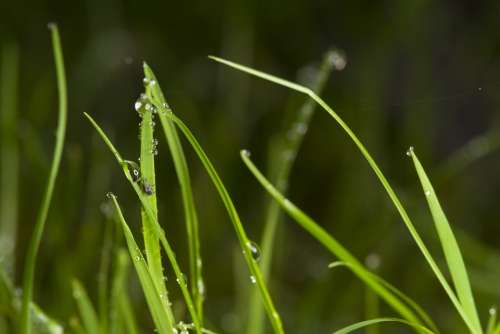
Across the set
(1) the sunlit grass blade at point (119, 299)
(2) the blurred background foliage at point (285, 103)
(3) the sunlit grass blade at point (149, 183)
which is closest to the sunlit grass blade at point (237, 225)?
(3) the sunlit grass blade at point (149, 183)

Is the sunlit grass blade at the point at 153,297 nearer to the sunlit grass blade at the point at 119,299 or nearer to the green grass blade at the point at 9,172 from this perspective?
the sunlit grass blade at the point at 119,299

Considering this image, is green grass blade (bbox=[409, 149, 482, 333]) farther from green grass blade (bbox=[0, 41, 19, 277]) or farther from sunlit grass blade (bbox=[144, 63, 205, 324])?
green grass blade (bbox=[0, 41, 19, 277])

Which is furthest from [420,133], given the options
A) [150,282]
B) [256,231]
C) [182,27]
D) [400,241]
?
[150,282]

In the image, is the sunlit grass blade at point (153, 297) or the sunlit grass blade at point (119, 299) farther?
the sunlit grass blade at point (119, 299)

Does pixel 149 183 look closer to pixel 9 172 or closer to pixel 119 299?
pixel 119 299

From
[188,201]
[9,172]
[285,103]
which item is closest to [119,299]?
[188,201]

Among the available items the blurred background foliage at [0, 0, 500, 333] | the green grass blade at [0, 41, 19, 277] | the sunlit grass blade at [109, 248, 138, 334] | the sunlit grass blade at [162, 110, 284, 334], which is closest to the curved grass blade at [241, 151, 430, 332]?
the sunlit grass blade at [162, 110, 284, 334]
